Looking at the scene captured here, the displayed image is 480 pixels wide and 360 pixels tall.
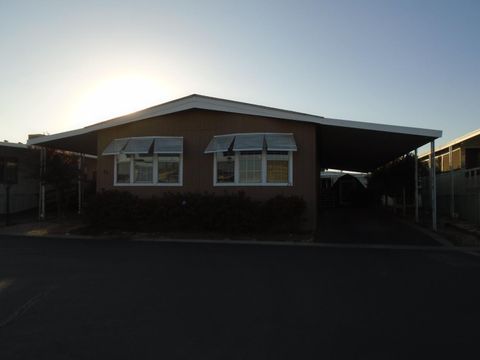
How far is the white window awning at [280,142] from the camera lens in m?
15.2

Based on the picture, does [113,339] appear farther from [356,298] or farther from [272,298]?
[356,298]

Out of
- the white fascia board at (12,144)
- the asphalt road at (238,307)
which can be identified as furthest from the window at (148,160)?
the white fascia board at (12,144)

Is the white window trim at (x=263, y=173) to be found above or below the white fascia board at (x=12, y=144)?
below

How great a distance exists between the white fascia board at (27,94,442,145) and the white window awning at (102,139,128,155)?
624mm

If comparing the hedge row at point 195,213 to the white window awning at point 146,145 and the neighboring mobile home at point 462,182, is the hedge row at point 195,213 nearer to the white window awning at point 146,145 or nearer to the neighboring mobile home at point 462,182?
the white window awning at point 146,145

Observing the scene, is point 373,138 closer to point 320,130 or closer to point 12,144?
point 320,130

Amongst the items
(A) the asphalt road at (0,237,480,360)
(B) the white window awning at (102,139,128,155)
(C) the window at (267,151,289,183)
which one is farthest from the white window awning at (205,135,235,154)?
(A) the asphalt road at (0,237,480,360)

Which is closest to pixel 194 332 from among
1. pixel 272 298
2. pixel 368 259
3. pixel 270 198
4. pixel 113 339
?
pixel 113 339

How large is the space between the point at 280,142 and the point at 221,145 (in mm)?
1986

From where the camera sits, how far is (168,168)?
56.2 ft

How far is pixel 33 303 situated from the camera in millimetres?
6449

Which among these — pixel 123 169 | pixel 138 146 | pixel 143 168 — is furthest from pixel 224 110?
pixel 123 169

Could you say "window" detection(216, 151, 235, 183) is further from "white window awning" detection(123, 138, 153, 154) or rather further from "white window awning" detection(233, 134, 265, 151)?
"white window awning" detection(123, 138, 153, 154)

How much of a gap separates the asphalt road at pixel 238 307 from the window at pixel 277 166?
551cm
